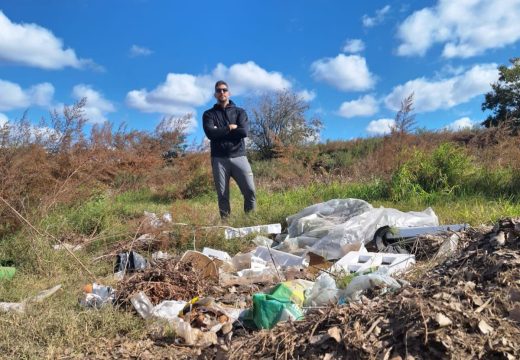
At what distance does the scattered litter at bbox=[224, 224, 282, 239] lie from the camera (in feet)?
17.8

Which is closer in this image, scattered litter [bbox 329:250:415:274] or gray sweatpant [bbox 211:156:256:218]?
scattered litter [bbox 329:250:415:274]

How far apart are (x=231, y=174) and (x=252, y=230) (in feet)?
4.04

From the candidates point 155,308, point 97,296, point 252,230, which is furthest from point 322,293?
point 252,230

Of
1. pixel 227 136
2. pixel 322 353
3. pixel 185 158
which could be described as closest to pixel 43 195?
pixel 227 136

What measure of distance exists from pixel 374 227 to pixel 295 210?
1.66m

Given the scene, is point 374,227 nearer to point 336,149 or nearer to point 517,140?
point 517,140

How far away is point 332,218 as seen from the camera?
5.73 meters

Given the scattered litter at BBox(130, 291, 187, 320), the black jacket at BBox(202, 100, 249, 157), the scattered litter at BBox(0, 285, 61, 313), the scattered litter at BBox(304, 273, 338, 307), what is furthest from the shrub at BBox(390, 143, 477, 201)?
the scattered litter at BBox(0, 285, 61, 313)

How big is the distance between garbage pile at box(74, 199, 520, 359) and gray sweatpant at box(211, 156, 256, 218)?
4.78 ft

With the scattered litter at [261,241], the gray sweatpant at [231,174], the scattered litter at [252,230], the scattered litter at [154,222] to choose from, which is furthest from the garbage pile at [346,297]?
the gray sweatpant at [231,174]

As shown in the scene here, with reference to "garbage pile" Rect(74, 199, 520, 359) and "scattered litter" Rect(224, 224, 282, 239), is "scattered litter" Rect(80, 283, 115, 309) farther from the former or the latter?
"scattered litter" Rect(224, 224, 282, 239)

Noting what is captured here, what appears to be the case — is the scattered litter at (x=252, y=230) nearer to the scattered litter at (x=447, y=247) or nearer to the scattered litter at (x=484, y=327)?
the scattered litter at (x=447, y=247)

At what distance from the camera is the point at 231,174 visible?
6562 millimetres

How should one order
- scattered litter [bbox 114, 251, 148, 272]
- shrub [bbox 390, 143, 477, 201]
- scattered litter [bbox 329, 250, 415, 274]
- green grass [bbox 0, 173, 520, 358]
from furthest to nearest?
shrub [bbox 390, 143, 477, 201]
scattered litter [bbox 114, 251, 148, 272]
scattered litter [bbox 329, 250, 415, 274]
green grass [bbox 0, 173, 520, 358]
